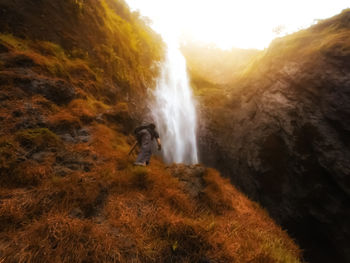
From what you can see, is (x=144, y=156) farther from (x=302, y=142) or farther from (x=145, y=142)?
(x=302, y=142)


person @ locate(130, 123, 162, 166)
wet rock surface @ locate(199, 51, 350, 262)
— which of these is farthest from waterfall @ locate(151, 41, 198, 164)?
person @ locate(130, 123, 162, 166)

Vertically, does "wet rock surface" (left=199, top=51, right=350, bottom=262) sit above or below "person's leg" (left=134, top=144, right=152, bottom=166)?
below

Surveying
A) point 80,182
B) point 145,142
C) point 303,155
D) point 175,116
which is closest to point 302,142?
point 303,155

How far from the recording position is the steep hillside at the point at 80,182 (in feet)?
6.84

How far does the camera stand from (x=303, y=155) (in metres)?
7.84

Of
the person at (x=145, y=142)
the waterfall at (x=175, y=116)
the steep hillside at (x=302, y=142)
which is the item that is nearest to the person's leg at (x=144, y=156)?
the person at (x=145, y=142)

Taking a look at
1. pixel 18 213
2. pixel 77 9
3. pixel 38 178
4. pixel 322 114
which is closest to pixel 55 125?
pixel 38 178

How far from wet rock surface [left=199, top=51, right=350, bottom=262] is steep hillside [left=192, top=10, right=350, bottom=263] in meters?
0.03

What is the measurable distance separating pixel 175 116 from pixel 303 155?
920cm

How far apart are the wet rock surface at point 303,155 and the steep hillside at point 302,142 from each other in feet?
0.11

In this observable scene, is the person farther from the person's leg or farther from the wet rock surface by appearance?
the wet rock surface

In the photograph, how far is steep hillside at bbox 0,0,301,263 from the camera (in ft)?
6.84

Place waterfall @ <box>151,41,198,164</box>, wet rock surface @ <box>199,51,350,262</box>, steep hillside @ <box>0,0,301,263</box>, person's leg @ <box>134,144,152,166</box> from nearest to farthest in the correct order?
steep hillside @ <box>0,0,301,263</box> → person's leg @ <box>134,144,152,166</box> → wet rock surface @ <box>199,51,350,262</box> → waterfall @ <box>151,41,198,164</box>

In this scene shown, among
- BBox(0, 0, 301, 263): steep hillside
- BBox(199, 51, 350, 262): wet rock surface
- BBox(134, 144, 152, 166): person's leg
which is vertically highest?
BBox(0, 0, 301, 263): steep hillside
